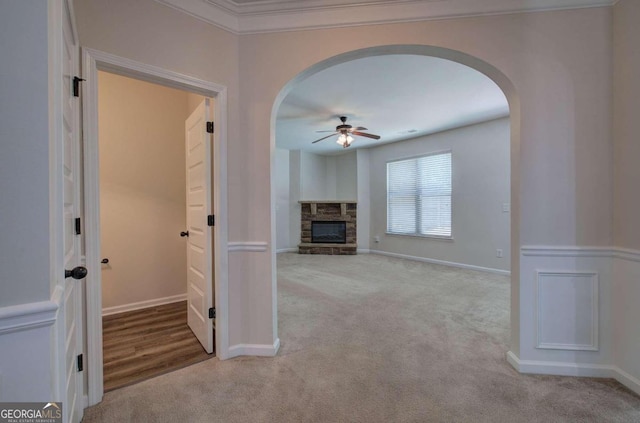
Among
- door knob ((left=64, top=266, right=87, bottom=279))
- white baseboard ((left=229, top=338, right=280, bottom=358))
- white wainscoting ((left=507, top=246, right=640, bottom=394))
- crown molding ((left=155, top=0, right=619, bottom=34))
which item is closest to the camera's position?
door knob ((left=64, top=266, right=87, bottom=279))

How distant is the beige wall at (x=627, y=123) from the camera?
171 centimetres

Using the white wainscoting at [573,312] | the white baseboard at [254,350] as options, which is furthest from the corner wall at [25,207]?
the white wainscoting at [573,312]

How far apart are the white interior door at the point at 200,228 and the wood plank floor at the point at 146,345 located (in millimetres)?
142

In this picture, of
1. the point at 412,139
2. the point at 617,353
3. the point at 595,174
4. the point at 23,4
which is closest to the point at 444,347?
the point at 617,353

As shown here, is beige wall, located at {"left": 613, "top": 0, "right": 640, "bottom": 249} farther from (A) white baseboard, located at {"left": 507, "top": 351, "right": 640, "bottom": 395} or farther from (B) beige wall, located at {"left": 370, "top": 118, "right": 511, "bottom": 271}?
(B) beige wall, located at {"left": 370, "top": 118, "right": 511, "bottom": 271}

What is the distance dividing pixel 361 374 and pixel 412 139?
513 cm

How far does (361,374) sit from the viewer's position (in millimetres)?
1922

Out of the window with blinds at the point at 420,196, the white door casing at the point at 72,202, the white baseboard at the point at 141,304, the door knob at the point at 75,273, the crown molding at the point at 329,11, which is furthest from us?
the window with blinds at the point at 420,196

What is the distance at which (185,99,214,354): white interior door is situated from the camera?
2.17m

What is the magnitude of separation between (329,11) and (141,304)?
11.2 ft

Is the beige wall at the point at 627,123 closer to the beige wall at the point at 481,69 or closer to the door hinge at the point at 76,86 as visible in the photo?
the beige wall at the point at 481,69

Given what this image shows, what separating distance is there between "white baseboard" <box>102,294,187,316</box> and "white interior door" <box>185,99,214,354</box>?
0.88m

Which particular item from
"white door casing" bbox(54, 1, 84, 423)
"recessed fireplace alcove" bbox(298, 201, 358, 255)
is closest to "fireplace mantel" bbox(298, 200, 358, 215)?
"recessed fireplace alcove" bbox(298, 201, 358, 255)

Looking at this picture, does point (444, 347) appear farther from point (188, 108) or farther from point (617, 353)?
point (188, 108)
